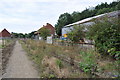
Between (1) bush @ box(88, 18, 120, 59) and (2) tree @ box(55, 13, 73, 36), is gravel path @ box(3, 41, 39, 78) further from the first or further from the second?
(2) tree @ box(55, 13, 73, 36)

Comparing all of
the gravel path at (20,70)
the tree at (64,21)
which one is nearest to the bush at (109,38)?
the gravel path at (20,70)

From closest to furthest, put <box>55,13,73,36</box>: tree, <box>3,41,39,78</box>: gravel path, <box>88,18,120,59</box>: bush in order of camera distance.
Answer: <box>3,41,39,78</box>: gravel path, <box>88,18,120,59</box>: bush, <box>55,13,73,36</box>: tree

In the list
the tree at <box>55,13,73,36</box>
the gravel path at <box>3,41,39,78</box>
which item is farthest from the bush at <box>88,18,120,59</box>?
the tree at <box>55,13,73,36</box>

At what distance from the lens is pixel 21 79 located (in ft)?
11.5

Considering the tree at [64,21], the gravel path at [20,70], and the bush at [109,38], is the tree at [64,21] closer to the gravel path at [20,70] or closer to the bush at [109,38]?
the bush at [109,38]

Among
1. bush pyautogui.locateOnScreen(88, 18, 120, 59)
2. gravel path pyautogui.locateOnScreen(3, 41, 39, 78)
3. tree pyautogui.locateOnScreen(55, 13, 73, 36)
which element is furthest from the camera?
tree pyautogui.locateOnScreen(55, 13, 73, 36)

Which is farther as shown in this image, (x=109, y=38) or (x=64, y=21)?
(x=64, y=21)

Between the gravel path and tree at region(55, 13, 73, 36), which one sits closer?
the gravel path

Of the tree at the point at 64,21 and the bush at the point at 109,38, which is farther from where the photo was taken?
the tree at the point at 64,21

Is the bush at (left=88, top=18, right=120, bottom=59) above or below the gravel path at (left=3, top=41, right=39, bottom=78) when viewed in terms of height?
above

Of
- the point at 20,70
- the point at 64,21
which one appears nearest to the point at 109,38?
the point at 20,70

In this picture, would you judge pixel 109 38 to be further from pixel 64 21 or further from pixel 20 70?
pixel 64 21

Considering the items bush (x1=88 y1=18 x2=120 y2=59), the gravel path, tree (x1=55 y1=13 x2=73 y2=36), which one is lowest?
the gravel path

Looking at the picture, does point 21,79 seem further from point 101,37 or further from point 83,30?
point 83,30
